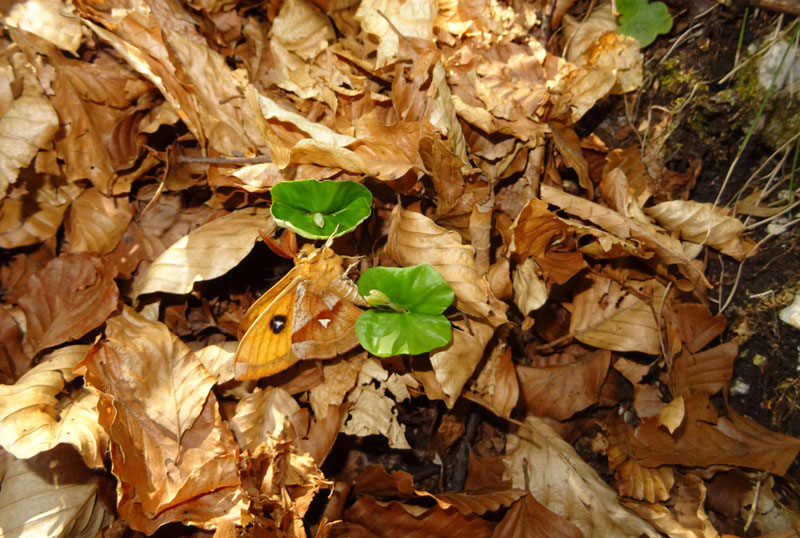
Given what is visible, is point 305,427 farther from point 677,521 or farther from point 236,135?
point 677,521

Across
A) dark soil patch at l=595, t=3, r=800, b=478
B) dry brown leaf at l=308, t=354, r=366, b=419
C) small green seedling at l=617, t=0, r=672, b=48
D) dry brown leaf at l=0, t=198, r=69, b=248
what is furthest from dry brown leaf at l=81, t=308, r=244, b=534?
small green seedling at l=617, t=0, r=672, b=48

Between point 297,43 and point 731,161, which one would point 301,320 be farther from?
point 731,161

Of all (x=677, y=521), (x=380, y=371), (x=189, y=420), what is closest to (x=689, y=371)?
(x=677, y=521)

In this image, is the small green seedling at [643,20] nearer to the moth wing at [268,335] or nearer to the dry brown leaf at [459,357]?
the dry brown leaf at [459,357]

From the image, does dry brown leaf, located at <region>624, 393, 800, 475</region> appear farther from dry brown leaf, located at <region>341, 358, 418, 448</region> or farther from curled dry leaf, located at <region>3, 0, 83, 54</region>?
curled dry leaf, located at <region>3, 0, 83, 54</region>

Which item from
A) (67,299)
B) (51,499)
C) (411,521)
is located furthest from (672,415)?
(67,299)
